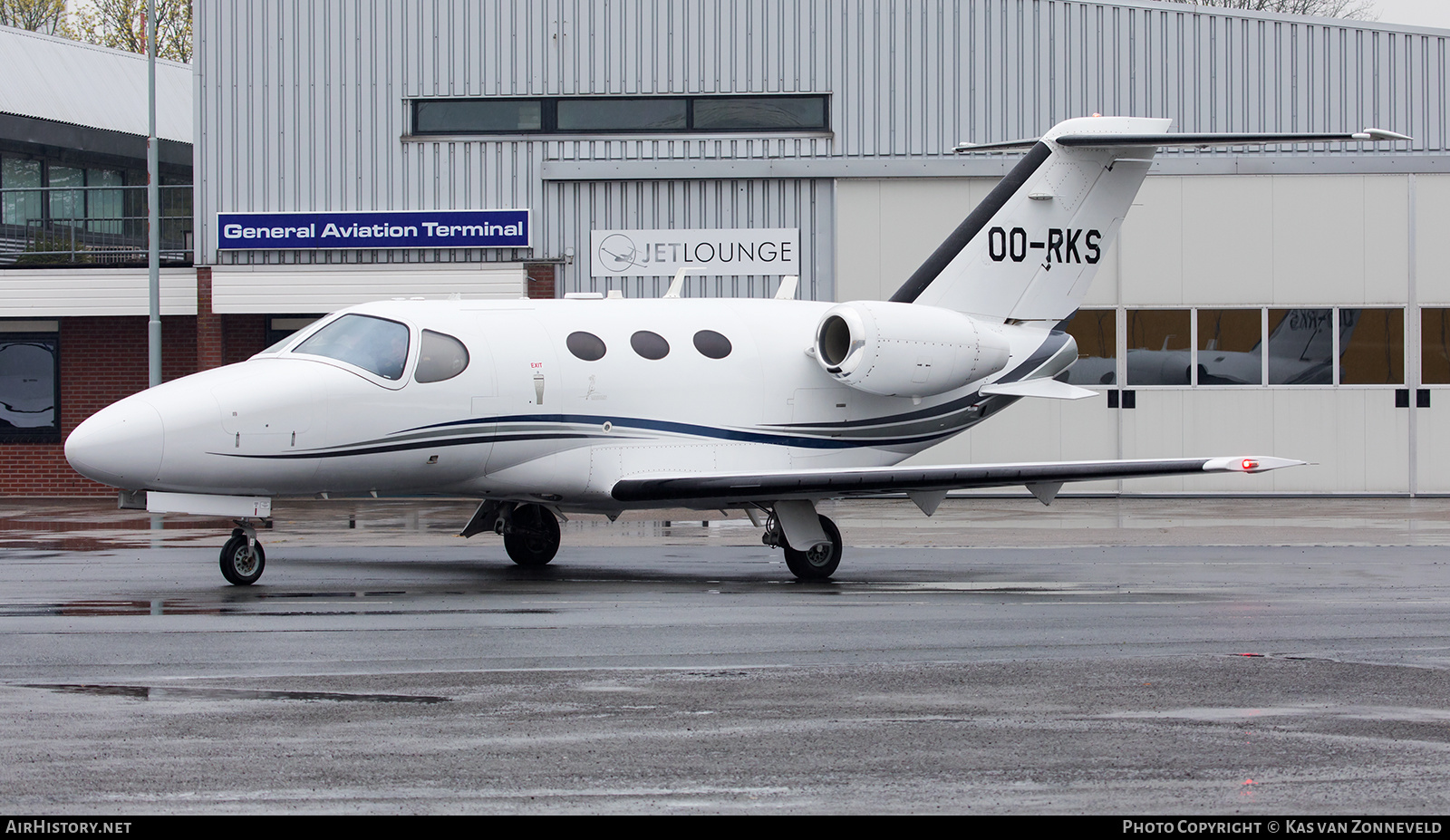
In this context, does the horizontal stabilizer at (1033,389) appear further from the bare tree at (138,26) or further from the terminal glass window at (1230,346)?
the bare tree at (138,26)

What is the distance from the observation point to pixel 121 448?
10984 mm

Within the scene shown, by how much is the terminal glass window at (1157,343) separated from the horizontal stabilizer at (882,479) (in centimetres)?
1132

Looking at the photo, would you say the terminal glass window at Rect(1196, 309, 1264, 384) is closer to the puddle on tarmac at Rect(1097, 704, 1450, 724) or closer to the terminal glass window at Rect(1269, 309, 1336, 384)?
the terminal glass window at Rect(1269, 309, 1336, 384)

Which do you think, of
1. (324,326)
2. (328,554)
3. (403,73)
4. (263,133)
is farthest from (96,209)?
(324,326)

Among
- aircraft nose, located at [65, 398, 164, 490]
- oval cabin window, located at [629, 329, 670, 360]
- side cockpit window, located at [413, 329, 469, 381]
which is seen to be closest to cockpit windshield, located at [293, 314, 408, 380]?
side cockpit window, located at [413, 329, 469, 381]

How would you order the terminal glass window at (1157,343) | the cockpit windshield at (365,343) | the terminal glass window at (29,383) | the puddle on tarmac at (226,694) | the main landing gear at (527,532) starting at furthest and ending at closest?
1. the terminal glass window at (29,383)
2. the terminal glass window at (1157,343)
3. the main landing gear at (527,532)
4. the cockpit windshield at (365,343)
5. the puddle on tarmac at (226,694)

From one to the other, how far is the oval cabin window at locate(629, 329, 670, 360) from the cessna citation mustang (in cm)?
2

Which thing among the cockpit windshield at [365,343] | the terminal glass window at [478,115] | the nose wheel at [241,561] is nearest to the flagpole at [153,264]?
the terminal glass window at [478,115]

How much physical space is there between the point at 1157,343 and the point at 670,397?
12.3 meters

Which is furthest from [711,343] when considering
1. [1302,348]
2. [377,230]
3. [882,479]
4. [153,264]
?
[153,264]

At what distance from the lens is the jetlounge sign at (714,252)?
2373cm

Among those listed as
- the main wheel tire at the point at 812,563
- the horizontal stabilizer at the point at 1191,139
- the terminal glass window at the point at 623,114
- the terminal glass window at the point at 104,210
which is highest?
the terminal glass window at the point at 623,114

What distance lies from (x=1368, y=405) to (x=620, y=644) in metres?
17.6

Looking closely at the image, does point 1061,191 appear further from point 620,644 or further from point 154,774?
point 154,774
